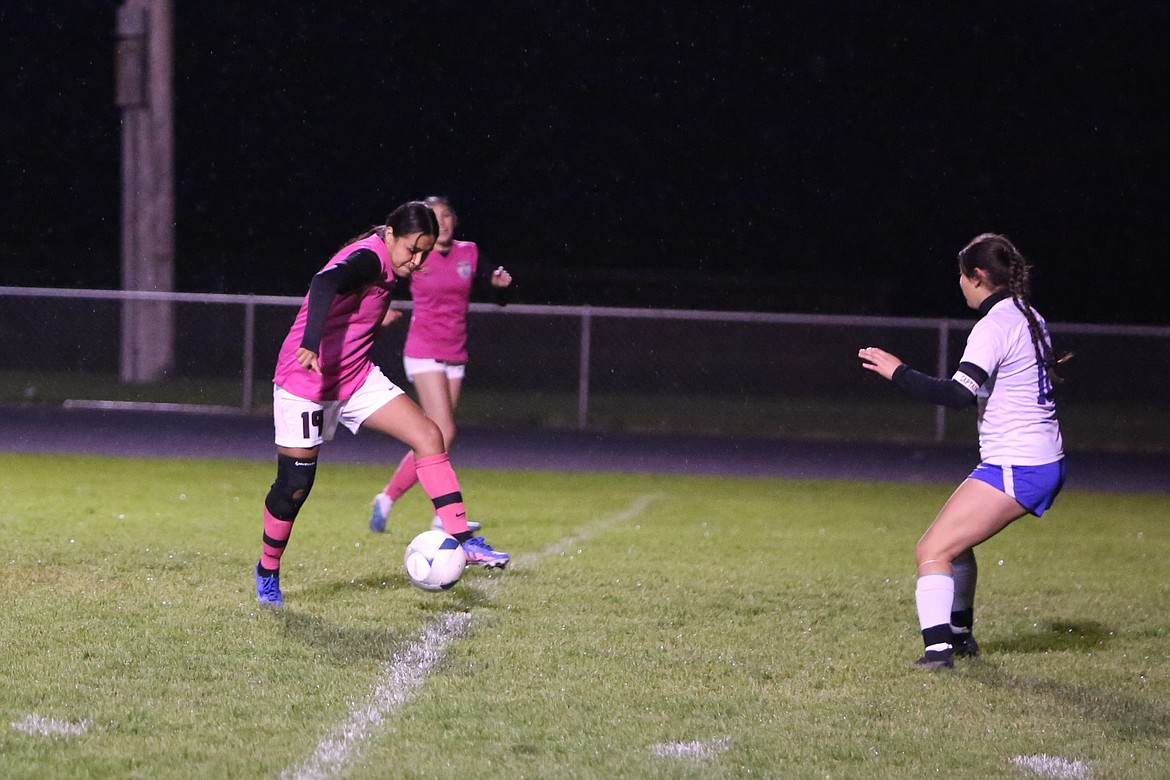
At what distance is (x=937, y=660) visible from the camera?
557 cm

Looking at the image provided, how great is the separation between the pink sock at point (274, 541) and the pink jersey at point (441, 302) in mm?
2360

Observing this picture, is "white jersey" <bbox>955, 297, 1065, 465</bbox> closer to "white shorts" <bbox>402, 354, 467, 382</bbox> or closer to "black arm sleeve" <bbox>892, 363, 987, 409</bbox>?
"black arm sleeve" <bbox>892, 363, 987, 409</bbox>

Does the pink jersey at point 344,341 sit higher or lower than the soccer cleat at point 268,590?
higher

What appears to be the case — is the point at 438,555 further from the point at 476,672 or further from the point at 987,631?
the point at 987,631

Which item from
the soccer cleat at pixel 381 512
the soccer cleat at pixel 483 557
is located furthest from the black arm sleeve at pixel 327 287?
the soccer cleat at pixel 381 512

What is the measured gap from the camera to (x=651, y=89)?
131 ft

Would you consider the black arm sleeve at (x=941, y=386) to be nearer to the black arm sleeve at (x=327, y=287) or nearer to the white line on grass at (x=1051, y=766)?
the white line on grass at (x=1051, y=766)

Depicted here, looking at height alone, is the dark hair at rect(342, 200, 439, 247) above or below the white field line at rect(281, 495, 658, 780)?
above

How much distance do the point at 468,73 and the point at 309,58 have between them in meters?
4.40

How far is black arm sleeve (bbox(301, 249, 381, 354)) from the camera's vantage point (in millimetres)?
5965

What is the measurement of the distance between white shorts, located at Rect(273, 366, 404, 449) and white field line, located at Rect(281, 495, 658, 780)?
1.03 metres

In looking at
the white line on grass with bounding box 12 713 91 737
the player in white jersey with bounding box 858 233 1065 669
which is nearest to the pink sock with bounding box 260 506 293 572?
the white line on grass with bounding box 12 713 91 737

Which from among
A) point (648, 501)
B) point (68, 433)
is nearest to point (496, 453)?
point (648, 501)

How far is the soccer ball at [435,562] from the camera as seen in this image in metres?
6.12
